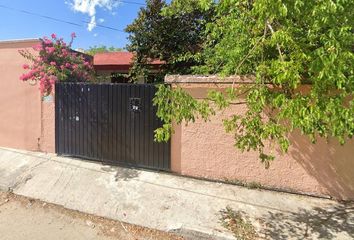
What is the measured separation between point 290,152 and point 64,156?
4822mm

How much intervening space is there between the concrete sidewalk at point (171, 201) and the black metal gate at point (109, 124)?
0.31m

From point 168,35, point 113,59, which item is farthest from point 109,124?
point 113,59

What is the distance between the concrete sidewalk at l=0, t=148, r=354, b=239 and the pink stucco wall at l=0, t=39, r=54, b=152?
963 mm

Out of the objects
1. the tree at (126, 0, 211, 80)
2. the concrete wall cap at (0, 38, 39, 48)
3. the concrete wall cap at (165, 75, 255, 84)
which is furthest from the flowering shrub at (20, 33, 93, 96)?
the tree at (126, 0, 211, 80)

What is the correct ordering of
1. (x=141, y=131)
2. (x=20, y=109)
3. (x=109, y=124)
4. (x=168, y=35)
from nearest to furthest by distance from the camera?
(x=141, y=131)
(x=109, y=124)
(x=20, y=109)
(x=168, y=35)

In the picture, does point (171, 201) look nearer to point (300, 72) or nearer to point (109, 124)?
point (109, 124)

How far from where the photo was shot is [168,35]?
10156 millimetres

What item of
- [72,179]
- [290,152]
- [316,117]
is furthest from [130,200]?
[316,117]

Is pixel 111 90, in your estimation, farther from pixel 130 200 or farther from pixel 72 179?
pixel 130 200

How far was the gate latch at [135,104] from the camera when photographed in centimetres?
612

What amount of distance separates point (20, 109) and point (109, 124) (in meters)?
2.69

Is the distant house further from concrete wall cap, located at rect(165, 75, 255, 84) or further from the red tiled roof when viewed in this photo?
concrete wall cap, located at rect(165, 75, 255, 84)

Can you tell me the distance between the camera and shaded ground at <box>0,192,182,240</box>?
13.8 ft

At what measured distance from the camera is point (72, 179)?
19.2 ft
